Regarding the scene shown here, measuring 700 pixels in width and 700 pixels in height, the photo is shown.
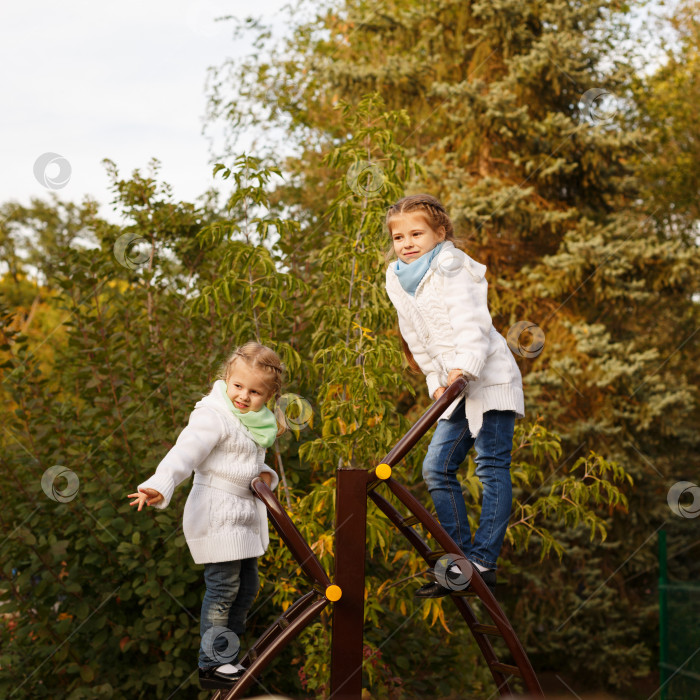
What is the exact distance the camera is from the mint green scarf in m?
3.13

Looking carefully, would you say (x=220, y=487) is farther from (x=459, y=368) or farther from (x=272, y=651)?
(x=459, y=368)

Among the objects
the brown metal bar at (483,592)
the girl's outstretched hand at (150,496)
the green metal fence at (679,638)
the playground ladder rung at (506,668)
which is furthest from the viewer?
the green metal fence at (679,638)

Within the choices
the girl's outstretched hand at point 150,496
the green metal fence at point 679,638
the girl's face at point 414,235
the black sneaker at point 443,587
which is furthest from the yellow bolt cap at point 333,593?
the green metal fence at point 679,638

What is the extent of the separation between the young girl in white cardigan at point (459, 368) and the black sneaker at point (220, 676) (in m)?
0.87

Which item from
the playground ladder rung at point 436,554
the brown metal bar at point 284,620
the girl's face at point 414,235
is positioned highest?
the girl's face at point 414,235

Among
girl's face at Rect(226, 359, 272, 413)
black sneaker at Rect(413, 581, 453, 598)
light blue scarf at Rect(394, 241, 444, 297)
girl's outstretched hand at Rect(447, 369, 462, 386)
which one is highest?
light blue scarf at Rect(394, 241, 444, 297)

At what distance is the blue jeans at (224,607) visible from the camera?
9.61 ft

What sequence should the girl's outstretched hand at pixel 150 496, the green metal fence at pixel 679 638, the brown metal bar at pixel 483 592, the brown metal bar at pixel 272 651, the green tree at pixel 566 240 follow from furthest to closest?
the green tree at pixel 566 240 < the green metal fence at pixel 679 638 < the brown metal bar at pixel 483 592 < the brown metal bar at pixel 272 651 < the girl's outstretched hand at pixel 150 496

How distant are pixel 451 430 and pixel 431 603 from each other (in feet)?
5.25

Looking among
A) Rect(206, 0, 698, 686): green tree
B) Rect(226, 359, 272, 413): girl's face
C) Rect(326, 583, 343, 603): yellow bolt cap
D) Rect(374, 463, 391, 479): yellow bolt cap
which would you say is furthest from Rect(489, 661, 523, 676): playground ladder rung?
Rect(206, 0, 698, 686): green tree

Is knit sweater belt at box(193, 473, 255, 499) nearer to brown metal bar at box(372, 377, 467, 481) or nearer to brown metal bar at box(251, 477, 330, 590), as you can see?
brown metal bar at box(251, 477, 330, 590)

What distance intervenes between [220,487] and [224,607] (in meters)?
0.41

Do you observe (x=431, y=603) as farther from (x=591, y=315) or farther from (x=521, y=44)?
(x=521, y=44)

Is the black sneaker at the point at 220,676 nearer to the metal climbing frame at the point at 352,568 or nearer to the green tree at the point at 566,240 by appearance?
the metal climbing frame at the point at 352,568
